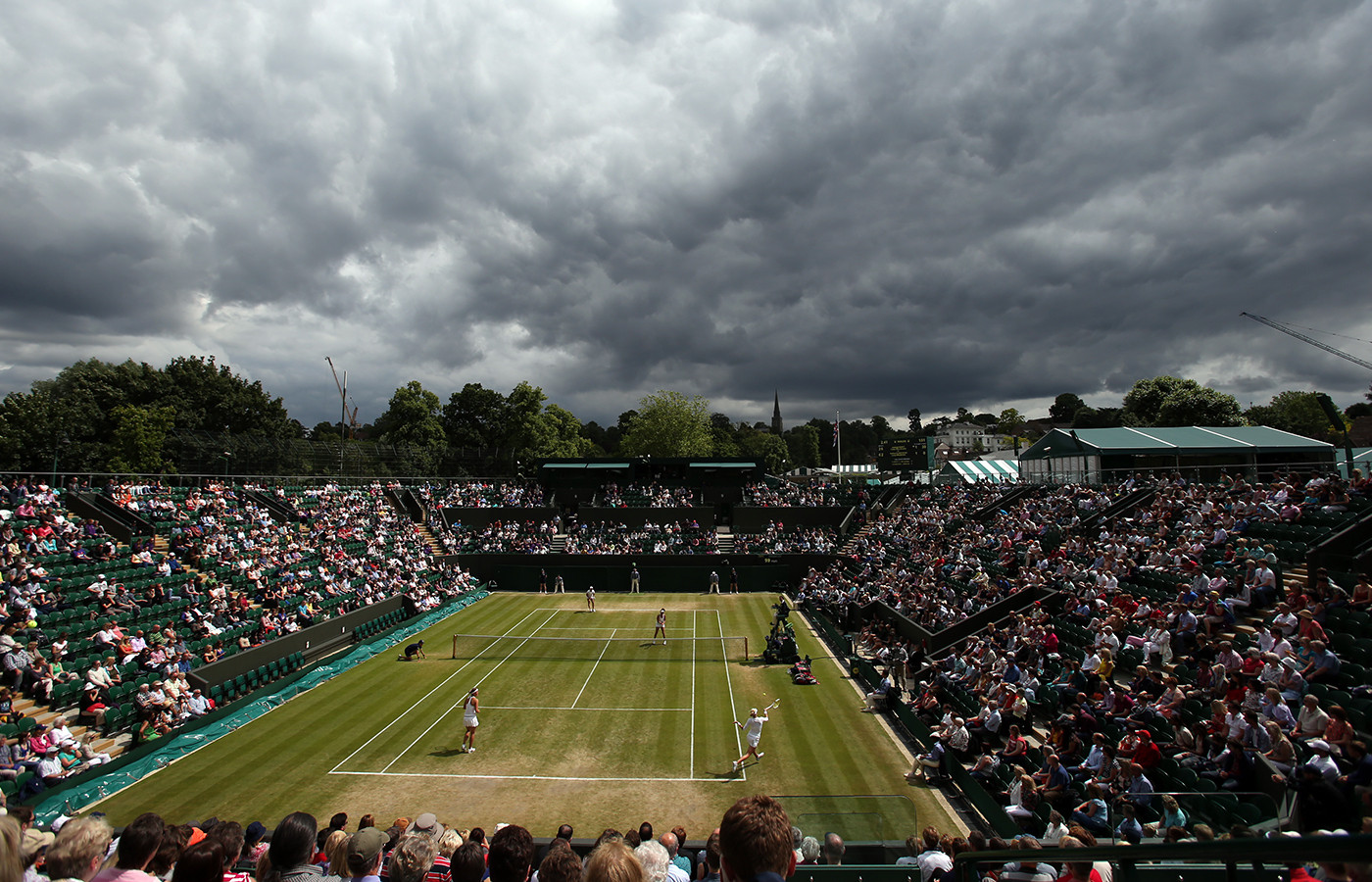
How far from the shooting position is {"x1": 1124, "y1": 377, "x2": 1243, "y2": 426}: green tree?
6328 centimetres

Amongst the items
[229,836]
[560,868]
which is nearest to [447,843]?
[229,836]

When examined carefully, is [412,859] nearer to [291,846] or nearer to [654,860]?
[291,846]

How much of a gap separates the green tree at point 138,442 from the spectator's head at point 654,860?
55694 mm

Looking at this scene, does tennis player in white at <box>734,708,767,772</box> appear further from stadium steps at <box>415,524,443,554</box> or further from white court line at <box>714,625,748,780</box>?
stadium steps at <box>415,524,443,554</box>

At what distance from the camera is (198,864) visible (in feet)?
12.7

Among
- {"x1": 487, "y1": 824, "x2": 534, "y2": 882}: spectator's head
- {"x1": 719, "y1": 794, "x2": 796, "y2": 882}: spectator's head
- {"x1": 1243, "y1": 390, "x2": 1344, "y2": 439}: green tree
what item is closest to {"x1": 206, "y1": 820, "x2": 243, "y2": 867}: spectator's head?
{"x1": 487, "y1": 824, "x2": 534, "y2": 882}: spectator's head

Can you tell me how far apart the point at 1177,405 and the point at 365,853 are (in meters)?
81.0

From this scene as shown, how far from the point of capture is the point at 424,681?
72.8 feet

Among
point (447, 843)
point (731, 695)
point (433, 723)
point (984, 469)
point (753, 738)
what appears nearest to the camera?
point (447, 843)

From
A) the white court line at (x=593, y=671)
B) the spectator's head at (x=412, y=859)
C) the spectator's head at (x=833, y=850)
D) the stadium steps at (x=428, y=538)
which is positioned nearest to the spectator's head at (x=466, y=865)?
the spectator's head at (x=412, y=859)

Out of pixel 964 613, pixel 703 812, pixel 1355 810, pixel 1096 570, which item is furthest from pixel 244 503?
pixel 1355 810

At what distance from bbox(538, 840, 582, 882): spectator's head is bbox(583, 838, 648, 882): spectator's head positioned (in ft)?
2.34

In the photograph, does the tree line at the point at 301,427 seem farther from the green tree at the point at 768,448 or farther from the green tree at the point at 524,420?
the green tree at the point at 768,448

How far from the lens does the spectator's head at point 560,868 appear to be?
396 cm
